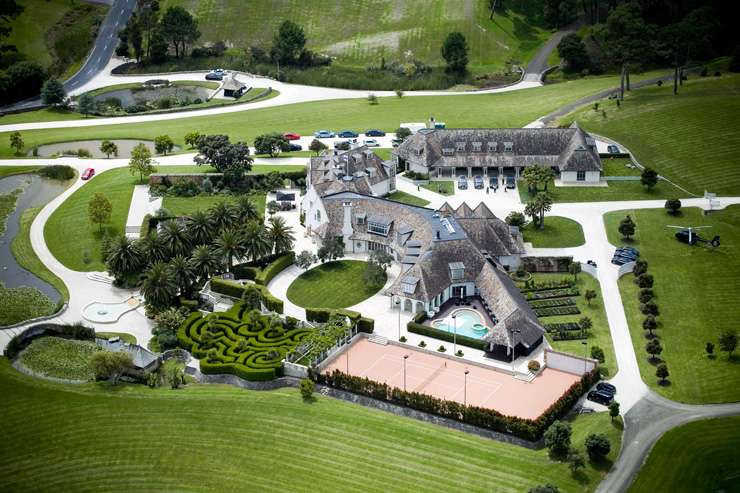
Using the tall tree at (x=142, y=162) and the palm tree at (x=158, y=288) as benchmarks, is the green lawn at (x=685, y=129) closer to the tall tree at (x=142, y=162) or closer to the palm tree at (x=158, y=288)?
the tall tree at (x=142, y=162)

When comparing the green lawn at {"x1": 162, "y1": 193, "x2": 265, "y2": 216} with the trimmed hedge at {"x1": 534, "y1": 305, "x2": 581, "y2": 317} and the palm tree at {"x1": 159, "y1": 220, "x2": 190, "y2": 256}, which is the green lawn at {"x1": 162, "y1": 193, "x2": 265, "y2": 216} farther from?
the trimmed hedge at {"x1": 534, "y1": 305, "x2": 581, "y2": 317}

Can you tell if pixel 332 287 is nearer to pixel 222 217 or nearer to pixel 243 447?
pixel 222 217

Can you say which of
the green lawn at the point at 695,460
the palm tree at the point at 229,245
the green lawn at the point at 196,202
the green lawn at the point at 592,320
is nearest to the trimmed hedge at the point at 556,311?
the green lawn at the point at 592,320

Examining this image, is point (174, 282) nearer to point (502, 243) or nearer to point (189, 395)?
point (189, 395)

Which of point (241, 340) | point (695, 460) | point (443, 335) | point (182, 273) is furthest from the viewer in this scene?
point (182, 273)

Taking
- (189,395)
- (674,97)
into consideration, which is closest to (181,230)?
(189,395)

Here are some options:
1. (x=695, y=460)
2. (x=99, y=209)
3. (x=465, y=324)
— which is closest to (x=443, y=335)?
(x=465, y=324)
